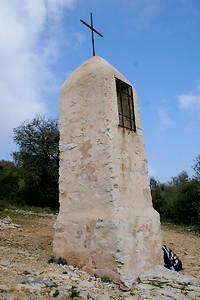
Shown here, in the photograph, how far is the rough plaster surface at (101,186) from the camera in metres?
4.88

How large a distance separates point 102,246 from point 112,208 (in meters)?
0.69

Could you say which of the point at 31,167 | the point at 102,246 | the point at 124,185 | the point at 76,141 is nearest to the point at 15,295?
the point at 102,246

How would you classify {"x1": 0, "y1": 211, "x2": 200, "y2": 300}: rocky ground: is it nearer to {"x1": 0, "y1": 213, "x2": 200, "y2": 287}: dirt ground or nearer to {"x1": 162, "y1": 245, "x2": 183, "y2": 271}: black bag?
{"x1": 0, "y1": 213, "x2": 200, "y2": 287}: dirt ground

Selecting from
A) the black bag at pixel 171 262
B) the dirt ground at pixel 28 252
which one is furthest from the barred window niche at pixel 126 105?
the dirt ground at pixel 28 252

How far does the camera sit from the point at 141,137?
6.30 m

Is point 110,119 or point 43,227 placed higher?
point 110,119

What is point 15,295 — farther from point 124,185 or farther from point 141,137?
point 141,137

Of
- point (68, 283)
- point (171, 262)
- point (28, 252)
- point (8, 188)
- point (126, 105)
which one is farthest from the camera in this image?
point (8, 188)

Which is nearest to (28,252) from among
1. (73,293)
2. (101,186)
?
(101,186)

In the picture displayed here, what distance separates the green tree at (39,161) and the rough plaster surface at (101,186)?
15.4 meters

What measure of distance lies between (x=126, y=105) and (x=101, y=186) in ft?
7.56

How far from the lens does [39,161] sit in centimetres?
2197

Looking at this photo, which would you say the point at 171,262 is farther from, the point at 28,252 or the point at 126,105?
the point at 126,105

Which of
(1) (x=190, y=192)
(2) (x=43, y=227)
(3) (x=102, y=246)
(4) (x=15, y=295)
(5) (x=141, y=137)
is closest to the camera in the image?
(4) (x=15, y=295)
